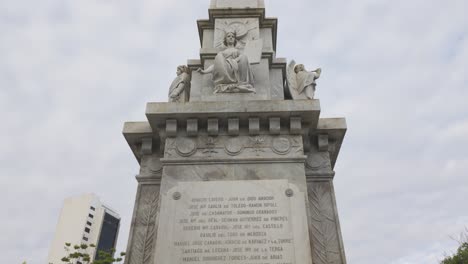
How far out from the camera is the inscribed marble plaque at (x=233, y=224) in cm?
616

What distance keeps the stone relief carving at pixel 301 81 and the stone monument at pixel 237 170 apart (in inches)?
1.1

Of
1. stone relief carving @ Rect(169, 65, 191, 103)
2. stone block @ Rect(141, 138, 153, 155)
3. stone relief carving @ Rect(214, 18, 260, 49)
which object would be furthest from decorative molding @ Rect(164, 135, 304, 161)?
stone relief carving @ Rect(214, 18, 260, 49)

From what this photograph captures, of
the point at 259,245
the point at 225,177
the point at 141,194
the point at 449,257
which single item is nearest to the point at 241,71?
the point at 225,177

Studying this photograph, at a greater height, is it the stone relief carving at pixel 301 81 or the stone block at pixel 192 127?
the stone relief carving at pixel 301 81

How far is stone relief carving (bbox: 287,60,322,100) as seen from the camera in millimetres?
8984

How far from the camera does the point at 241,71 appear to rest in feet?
28.6

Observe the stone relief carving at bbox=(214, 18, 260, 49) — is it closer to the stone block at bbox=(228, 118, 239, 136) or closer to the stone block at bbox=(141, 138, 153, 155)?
the stone block at bbox=(228, 118, 239, 136)

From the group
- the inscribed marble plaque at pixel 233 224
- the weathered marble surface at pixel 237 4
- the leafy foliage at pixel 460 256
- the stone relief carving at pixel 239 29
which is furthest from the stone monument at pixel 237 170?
the leafy foliage at pixel 460 256

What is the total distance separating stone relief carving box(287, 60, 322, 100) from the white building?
58.7 meters

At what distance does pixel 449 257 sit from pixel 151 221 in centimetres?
3038

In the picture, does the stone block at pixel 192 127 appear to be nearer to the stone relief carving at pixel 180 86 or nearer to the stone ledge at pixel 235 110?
the stone ledge at pixel 235 110

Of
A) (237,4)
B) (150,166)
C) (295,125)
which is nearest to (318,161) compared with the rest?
(295,125)

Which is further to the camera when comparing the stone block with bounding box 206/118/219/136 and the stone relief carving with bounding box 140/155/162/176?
the stone relief carving with bounding box 140/155/162/176

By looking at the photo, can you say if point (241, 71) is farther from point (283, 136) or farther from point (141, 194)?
point (141, 194)
